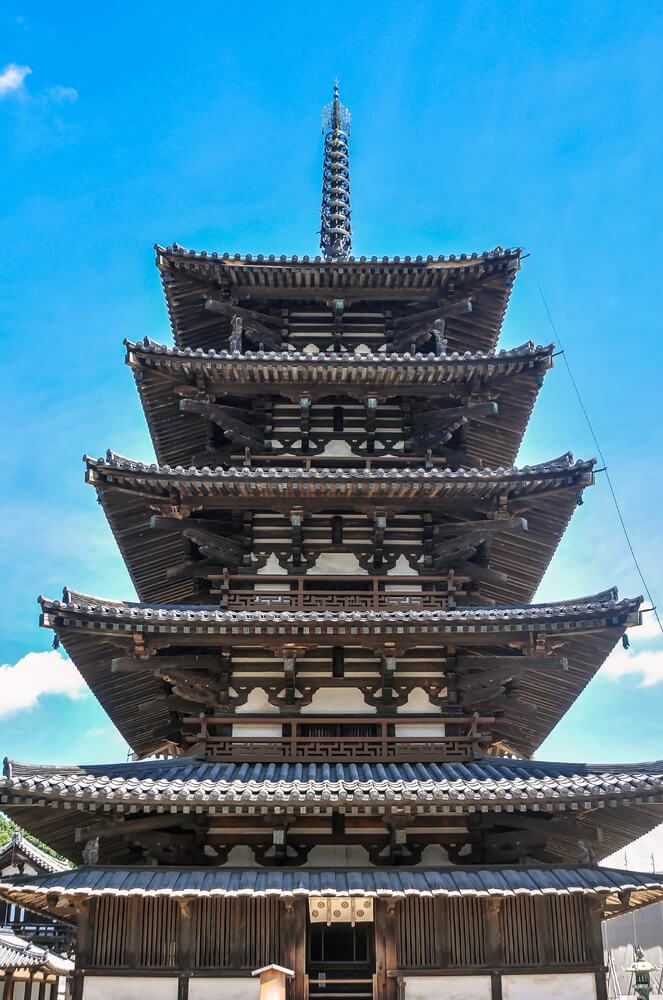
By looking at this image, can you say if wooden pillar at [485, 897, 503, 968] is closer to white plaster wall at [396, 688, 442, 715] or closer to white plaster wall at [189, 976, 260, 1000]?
white plaster wall at [189, 976, 260, 1000]

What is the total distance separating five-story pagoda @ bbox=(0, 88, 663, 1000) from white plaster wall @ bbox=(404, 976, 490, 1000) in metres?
0.04

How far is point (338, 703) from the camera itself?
1550 cm

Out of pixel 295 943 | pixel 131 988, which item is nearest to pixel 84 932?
pixel 131 988

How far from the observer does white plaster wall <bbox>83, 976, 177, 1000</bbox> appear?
40.4ft

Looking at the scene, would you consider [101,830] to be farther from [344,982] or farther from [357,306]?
[357,306]

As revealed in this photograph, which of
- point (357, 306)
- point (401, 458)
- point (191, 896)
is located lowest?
point (191, 896)

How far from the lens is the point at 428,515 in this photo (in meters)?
17.4

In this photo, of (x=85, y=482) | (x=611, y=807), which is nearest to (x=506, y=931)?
(x=611, y=807)

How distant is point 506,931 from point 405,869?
1.67m

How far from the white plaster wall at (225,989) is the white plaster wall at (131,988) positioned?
1.00 ft

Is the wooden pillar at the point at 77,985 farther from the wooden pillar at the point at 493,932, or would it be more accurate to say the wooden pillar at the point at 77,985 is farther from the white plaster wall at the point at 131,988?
the wooden pillar at the point at 493,932

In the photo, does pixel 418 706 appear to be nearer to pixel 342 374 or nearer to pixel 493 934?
pixel 493 934

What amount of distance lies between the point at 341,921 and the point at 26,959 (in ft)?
73.2

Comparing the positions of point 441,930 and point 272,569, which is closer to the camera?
point 441,930
